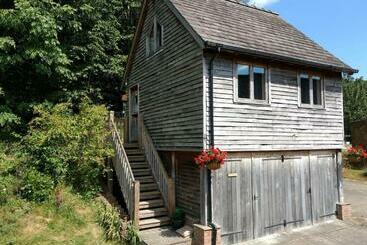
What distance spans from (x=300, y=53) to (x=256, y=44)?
82.7 inches

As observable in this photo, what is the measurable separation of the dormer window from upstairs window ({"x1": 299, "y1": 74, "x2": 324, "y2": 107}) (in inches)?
210

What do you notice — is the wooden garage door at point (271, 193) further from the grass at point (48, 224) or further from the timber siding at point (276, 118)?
the grass at point (48, 224)

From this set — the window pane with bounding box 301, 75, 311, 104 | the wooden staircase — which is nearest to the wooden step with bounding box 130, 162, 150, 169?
the wooden staircase

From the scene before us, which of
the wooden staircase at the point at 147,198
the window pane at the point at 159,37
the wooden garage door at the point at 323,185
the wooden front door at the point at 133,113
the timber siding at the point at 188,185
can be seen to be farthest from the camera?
the wooden front door at the point at 133,113

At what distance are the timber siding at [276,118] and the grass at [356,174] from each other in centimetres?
1001

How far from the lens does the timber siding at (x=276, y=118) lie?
35.3 ft

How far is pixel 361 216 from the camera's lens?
13781mm

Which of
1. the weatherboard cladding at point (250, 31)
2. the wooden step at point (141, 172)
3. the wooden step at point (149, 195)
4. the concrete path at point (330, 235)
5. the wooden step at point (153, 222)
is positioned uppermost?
the weatherboard cladding at point (250, 31)

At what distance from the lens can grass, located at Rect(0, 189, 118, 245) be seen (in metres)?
9.80

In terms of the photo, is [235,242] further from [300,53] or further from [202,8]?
[202,8]

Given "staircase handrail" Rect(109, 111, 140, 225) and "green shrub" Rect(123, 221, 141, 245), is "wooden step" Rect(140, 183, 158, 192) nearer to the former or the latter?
"staircase handrail" Rect(109, 111, 140, 225)

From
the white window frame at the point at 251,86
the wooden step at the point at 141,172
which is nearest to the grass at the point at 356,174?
the white window frame at the point at 251,86

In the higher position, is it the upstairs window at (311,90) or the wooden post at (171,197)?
the upstairs window at (311,90)

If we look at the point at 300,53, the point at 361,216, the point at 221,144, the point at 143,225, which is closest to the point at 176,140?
the point at 221,144
